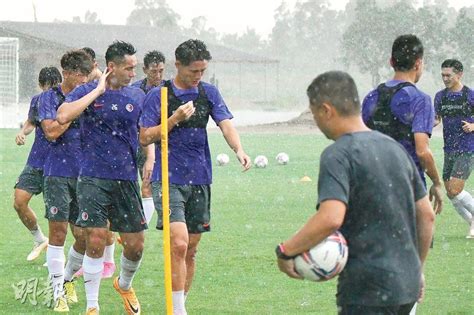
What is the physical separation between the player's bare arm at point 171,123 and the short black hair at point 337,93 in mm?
3007

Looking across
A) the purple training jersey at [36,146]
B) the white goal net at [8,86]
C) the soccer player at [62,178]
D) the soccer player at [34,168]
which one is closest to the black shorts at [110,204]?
the soccer player at [62,178]

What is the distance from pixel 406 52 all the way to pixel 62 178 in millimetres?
3514

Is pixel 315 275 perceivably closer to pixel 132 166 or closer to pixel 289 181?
pixel 132 166

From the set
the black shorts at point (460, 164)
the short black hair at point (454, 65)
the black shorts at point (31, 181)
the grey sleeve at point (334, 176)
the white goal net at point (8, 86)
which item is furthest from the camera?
the white goal net at point (8, 86)

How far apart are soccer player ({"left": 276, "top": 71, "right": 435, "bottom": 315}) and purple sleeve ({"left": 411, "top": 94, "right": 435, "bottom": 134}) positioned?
92.8 inches

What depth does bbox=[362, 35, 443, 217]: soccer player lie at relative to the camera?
7.24m

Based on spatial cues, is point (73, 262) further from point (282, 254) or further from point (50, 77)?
point (282, 254)

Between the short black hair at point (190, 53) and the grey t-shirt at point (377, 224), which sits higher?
the short black hair at point (190, 53)

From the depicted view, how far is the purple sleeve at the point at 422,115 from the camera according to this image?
7.26m

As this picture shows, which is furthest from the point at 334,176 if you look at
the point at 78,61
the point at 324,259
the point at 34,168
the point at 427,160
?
the point at 34,168

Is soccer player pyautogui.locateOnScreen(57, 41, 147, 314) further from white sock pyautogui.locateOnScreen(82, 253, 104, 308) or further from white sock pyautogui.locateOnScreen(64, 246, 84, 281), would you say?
white sock pyautogui.locateOnScreen(64, 246, 84, 281)

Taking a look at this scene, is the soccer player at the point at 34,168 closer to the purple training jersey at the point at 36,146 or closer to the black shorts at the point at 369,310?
the purple training jersey at the point at 36,146

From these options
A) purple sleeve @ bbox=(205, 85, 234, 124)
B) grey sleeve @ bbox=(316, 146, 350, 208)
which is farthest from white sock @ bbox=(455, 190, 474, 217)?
grey sleeve @ bbox=(316, 146, 350, 208)

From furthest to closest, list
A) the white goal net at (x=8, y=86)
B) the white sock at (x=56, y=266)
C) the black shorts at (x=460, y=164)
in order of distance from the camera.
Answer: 1. the white goal net at (x=8, y=86)
2. the black shorts at (x=460, y=164)
3. the white sock at (x=56, y=266)
